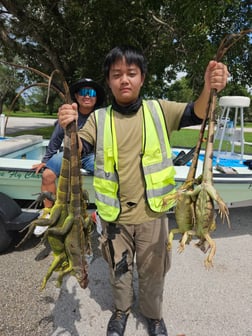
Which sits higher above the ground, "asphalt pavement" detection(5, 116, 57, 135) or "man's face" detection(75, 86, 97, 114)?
"man's face" detection(75, 86, 97, 114)

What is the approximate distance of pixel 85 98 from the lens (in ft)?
11.9

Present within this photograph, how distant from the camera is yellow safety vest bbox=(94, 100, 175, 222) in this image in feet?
7.07

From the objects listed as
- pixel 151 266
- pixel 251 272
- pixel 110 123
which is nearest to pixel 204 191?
pixel 110 123

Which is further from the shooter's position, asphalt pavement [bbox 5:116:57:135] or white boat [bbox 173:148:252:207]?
asphalt pavement [bbox 5:116:57:135]

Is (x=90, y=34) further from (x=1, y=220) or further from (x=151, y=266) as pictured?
(x=151, y=266)

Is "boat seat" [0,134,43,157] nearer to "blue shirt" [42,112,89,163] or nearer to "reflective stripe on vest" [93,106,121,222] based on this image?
"blue shirt" [42,112,89,163]

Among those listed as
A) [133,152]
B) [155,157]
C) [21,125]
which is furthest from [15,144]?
[21,125]

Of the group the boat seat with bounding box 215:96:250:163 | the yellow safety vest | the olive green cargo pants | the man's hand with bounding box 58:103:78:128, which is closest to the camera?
the man's hand with bounding box 58:103:78:128

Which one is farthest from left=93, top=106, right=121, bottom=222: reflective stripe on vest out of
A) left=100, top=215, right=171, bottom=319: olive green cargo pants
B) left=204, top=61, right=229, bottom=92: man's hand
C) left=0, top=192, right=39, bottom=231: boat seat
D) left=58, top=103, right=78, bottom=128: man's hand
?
left=0, top=192, right=39, bottom=231: boat seat

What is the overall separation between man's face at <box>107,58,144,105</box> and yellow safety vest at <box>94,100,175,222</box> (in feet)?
0.69

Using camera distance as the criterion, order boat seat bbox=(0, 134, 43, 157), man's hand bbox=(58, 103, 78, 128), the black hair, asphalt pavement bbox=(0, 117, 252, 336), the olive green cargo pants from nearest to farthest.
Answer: man's hand bbox=(58, 103, 78, 128), the black hair, the olive green cargo pants, asphalt pavement bbox=(0, 117, 252, 336), boat seat bbox=(0, 134, 43, 157)

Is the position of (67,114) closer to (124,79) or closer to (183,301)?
(124,79)

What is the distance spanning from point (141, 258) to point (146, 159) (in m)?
0.84

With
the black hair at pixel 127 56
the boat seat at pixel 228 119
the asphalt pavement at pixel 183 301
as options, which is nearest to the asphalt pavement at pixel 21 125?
the boat seat at pixel 228 119
